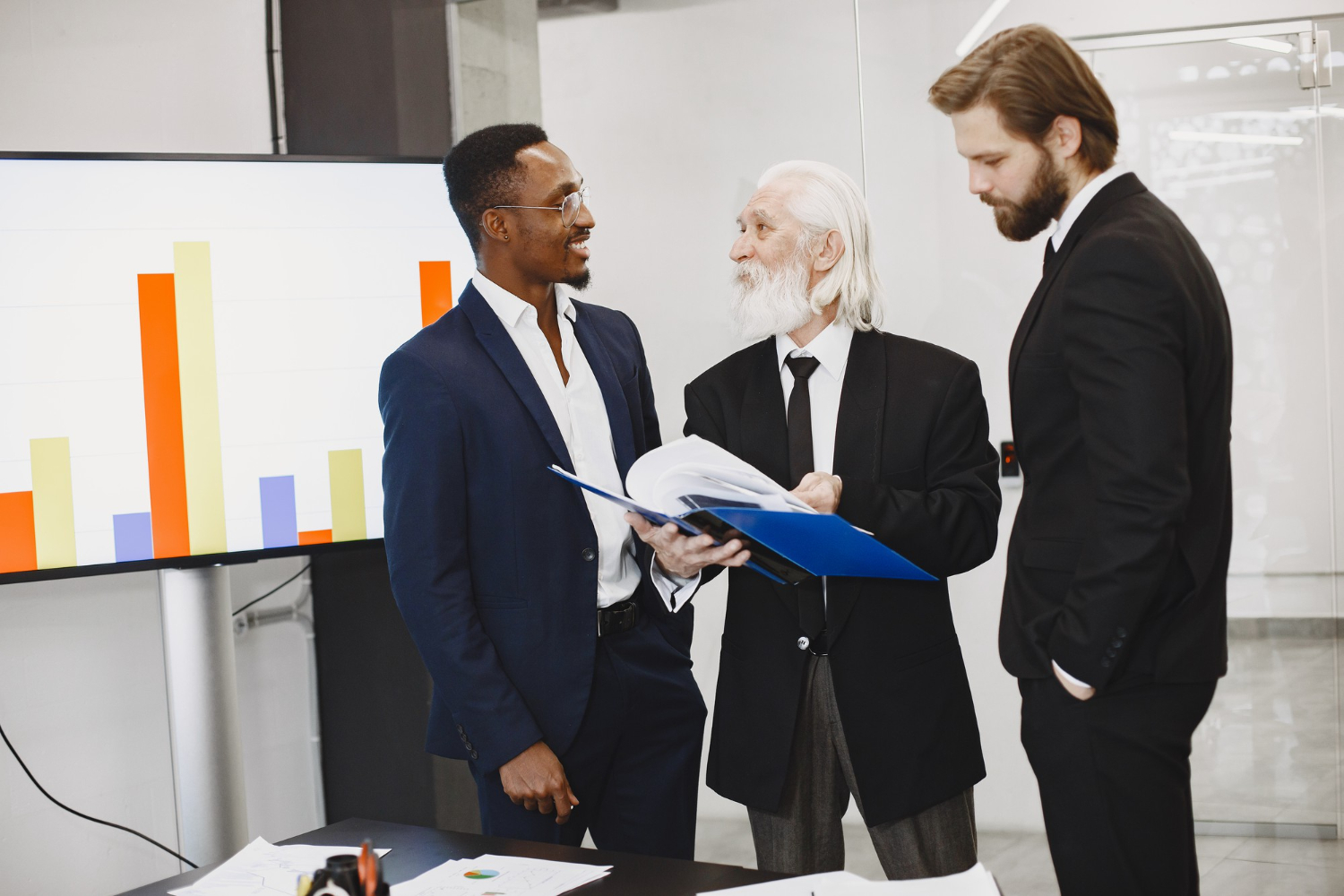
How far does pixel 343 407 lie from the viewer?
2734 mm

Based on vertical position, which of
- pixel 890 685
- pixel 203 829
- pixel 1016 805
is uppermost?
pixel 890 685

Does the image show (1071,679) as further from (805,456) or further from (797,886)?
(805,456)

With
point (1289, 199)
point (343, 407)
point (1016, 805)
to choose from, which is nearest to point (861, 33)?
point (1289, 199)

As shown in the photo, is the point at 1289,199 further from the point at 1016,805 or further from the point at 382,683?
the point at 382,683

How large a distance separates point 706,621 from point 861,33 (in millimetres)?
1865

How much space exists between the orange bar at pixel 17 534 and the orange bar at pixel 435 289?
996mm

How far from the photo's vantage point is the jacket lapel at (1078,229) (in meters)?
1.50

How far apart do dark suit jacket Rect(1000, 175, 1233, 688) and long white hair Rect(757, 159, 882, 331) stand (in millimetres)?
437

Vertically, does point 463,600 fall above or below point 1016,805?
above

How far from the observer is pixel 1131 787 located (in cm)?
144

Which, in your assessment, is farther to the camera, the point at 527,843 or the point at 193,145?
the point at 193,145

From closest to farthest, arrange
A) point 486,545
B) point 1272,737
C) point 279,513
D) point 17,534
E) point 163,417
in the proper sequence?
point 486,545 → point 17,534 → point 163,417 → point 279,513 → point 1272,737

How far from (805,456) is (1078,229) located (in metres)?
0.60

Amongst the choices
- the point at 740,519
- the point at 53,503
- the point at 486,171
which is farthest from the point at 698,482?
the point at 53,503
